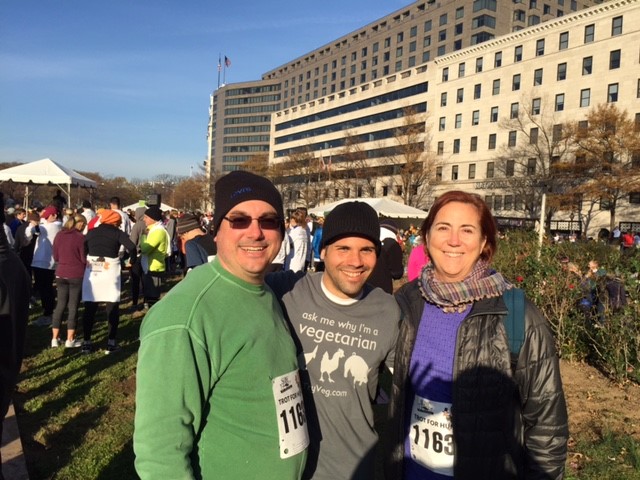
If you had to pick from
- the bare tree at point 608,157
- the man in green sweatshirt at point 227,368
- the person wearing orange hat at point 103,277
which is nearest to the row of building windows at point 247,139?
the bare tree at point 608,157

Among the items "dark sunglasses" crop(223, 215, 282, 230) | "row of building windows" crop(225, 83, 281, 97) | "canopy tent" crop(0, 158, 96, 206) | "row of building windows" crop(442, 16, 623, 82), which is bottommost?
"dark sunglasses" crop(223, 215, 282, 230)

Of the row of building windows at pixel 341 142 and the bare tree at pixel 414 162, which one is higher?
the row of building windows at pixel 341 142

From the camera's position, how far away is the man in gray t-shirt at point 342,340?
77.8 inches

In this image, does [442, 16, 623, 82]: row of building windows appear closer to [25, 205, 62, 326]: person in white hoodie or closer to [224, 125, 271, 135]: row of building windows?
[25, 205, 62, 326]: person in white hoodie

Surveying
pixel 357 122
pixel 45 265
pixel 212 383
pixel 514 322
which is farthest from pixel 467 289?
pixel 357 122

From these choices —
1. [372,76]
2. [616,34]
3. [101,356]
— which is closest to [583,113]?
[616,34]

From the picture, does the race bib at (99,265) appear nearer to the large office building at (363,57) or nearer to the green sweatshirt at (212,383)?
the green sweatshirt at (212,383)

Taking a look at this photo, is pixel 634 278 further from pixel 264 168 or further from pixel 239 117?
pixel 239 117

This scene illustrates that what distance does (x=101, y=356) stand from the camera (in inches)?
252

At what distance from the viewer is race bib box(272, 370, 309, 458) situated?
162 cm

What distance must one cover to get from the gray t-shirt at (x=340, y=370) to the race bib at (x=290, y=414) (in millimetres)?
240

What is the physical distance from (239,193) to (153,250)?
23.2ft

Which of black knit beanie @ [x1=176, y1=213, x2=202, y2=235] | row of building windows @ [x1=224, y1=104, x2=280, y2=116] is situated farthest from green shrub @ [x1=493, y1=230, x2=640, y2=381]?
row of building windows @ [x1=224, y1=104, x2=280, y2=116]

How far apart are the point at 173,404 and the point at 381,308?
1116mm
